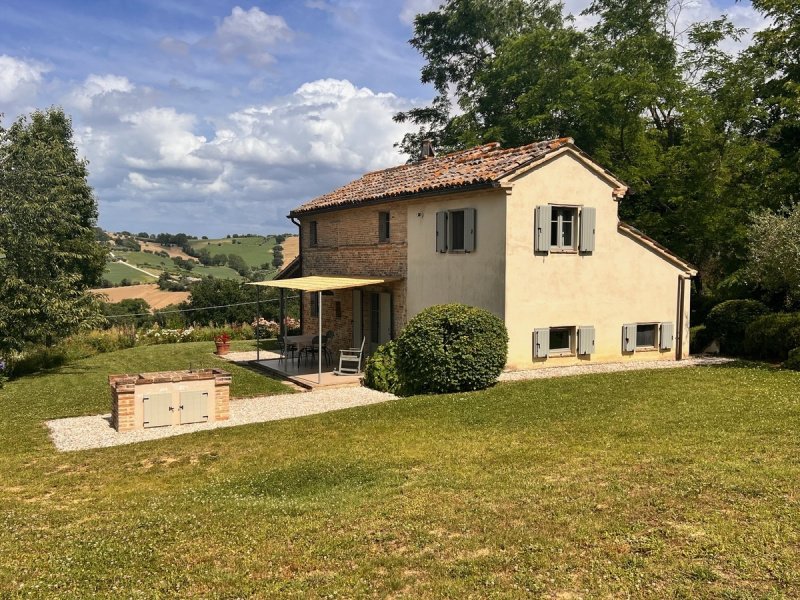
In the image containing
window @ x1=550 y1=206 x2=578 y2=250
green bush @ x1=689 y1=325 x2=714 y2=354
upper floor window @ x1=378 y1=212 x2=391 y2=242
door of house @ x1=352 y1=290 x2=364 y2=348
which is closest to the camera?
window @ x1=550 y1=206 x2=578 y2=250

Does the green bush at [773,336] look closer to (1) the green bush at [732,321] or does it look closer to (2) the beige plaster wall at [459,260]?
(1) the green bush at [732,321]

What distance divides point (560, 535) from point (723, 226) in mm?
20293

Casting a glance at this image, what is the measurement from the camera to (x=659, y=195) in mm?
25375

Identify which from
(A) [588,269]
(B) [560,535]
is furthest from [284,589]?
(A) [588,269]

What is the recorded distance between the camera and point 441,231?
1895 centimetres

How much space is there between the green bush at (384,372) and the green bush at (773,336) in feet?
36.5

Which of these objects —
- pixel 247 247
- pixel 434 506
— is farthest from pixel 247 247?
pixel 434 506

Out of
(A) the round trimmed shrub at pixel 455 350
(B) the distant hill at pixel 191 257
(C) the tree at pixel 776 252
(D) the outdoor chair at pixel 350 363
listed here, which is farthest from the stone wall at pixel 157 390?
(B) the distant hill at pixel 191 257

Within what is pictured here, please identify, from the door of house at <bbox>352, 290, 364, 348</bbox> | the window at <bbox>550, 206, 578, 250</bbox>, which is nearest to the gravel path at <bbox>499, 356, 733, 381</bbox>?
the window at <bbox>550, 206, 578, 250</bbox>

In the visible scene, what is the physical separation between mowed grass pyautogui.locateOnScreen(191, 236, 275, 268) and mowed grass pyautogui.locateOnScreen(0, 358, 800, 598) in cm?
7809

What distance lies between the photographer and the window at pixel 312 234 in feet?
87.0

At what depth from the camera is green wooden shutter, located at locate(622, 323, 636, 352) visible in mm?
19266

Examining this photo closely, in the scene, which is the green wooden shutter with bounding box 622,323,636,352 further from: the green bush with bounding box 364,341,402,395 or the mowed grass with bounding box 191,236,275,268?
the mowed grass with bounding box 191,236,275,268

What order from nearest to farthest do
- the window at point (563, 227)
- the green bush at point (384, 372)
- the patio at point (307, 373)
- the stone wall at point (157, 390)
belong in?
1. the stone wall at point (157, 390)
2. the green bush at point (384, 372)
3. the patio at point (307, 373)
4. the window at point (563, 227)
